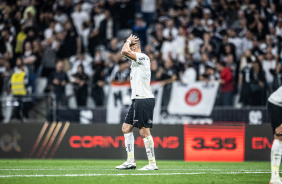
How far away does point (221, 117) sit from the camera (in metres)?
18.9

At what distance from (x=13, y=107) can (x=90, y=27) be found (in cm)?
526

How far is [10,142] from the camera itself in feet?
59.9

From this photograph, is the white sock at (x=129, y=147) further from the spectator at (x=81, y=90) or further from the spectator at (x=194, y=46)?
the spectator at (x=194, y=46)

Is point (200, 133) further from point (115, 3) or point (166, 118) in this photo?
point (115, 3)

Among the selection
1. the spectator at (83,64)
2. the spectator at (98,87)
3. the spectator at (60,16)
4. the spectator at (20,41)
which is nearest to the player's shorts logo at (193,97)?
the spectator at (98,87)

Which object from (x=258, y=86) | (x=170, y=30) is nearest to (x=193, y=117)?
(x=258, y=86)

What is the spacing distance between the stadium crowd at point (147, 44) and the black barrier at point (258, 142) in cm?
136

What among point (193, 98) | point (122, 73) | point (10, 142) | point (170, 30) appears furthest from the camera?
point (170, 30)

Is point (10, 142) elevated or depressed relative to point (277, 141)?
depressed

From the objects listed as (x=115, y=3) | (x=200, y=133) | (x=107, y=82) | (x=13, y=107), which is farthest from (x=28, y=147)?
(x=115, y=3)

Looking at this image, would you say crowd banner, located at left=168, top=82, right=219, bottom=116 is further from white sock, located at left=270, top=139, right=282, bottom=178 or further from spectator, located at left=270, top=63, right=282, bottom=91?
white sock, located at left=270, top=139, right=282, bottom=178

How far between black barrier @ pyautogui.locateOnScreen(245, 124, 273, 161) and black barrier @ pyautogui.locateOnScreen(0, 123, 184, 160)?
205 centimetres

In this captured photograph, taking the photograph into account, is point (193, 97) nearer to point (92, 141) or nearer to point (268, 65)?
point (268, 65)

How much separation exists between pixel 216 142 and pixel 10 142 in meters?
6.54
